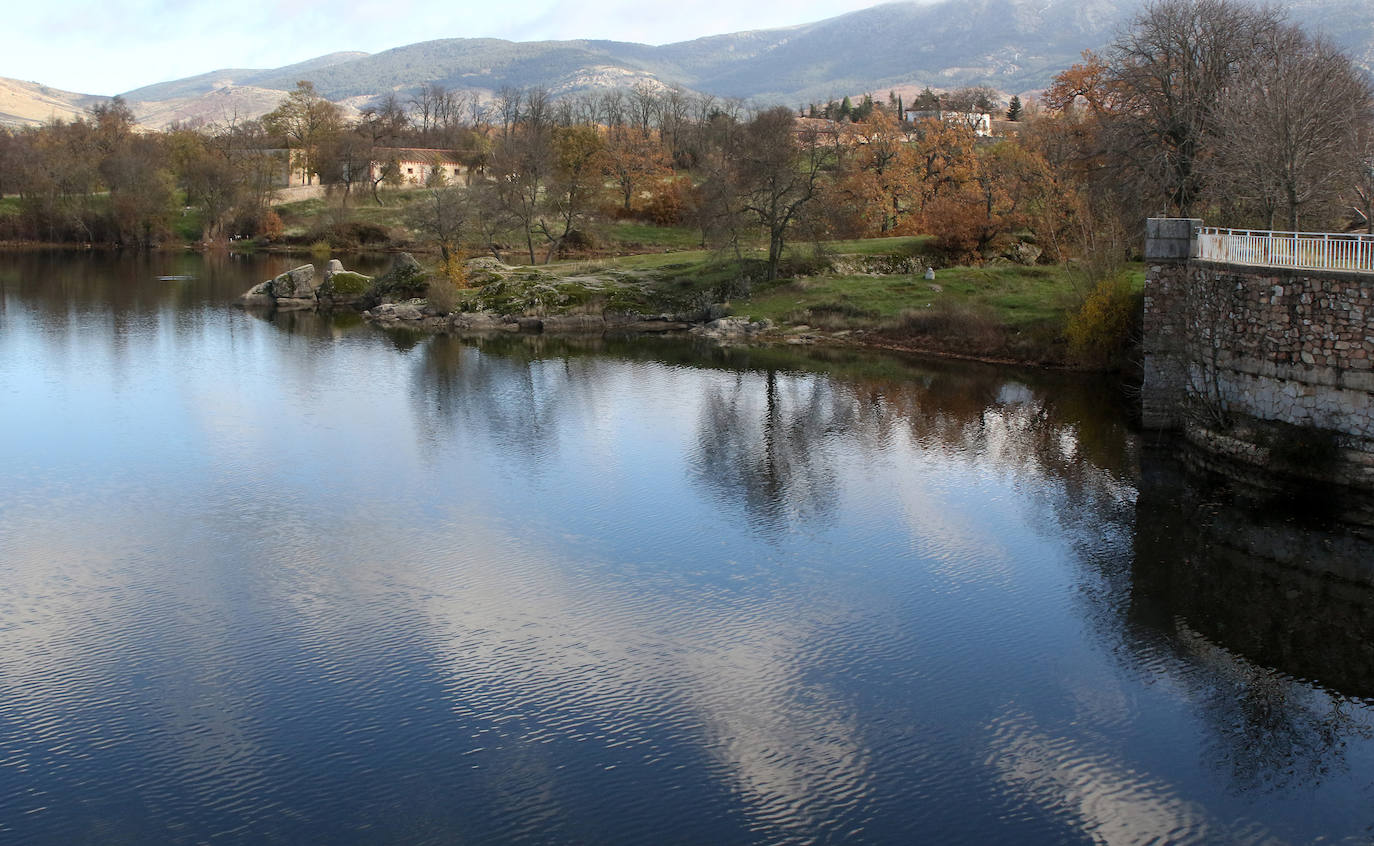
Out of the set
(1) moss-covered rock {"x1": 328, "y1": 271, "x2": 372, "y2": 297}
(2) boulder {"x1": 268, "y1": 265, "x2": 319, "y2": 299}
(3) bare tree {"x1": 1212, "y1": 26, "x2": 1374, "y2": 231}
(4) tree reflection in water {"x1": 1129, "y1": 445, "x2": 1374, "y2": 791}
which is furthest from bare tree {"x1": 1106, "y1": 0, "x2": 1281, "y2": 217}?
(2) boulder {"x1": 268, "y1": 265, "x2": 319, "y2": 299}

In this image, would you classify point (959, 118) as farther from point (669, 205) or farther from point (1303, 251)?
point (1303, 251)

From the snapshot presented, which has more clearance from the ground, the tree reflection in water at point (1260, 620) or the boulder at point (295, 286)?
the boulder at point (295, 286)

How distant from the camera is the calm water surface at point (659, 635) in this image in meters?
12.7

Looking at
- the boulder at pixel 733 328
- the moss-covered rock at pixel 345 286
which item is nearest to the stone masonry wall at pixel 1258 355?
the boulder at pixel 733 328

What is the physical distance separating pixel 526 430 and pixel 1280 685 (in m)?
19.7

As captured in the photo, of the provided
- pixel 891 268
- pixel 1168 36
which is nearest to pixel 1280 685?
pixel 1168 36

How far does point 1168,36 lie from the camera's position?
4038cm

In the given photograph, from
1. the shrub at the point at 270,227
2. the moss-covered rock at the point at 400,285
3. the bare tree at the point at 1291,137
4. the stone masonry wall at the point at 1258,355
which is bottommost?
the stone masonry wall at the point at 1258,355

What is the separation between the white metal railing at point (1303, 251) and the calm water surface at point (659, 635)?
5016mm

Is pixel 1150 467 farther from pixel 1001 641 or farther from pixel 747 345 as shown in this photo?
pixel 747 345

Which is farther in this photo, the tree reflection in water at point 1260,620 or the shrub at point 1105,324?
the shrub at point 1105,324

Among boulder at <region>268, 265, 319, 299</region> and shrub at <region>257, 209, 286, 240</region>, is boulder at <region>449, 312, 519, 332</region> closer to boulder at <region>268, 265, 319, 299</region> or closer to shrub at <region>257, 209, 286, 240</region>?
boulder at <region>268, 265, 319, 299</region>

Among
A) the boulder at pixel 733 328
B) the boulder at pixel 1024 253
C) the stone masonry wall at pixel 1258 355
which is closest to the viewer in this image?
the stone masonry wall at pixel 1258 355

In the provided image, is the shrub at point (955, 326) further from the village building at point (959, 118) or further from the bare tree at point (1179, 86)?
the village building at point (959, 118)
